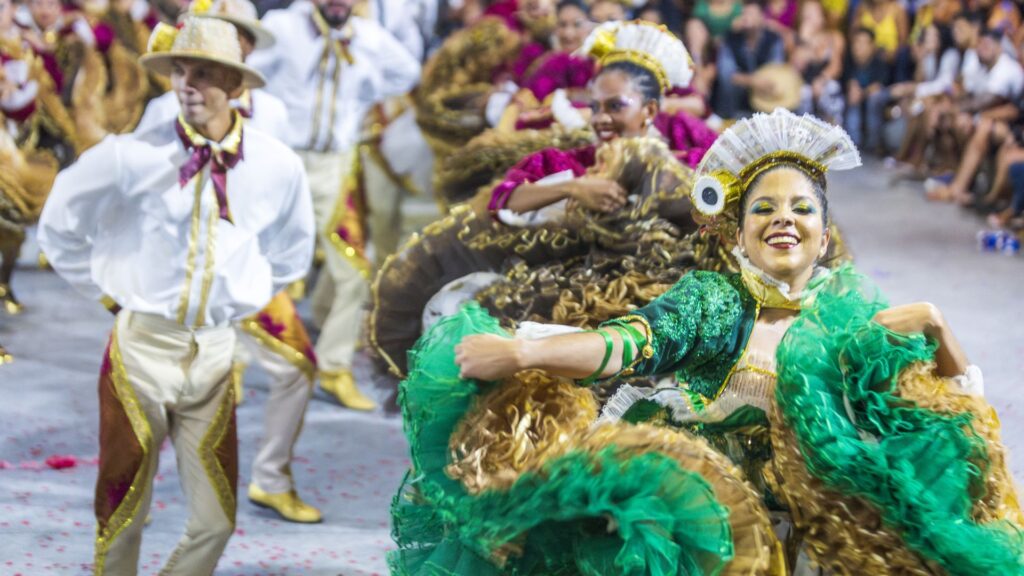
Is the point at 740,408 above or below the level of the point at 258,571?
above

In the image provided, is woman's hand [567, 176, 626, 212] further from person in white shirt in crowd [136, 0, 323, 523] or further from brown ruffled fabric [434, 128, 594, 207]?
person in white shirt in crowd [136, 0, 323, 523]

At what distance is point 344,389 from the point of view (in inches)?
288

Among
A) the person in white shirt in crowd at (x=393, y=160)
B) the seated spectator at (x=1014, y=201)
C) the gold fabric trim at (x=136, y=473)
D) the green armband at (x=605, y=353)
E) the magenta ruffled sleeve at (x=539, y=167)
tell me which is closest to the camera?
the green armband at (x=605, y=353)

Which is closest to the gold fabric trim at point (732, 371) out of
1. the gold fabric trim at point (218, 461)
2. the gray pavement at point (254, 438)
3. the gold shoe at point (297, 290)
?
the gold fabric trim at point (218, 461)

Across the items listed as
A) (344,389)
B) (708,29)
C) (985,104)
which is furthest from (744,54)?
(344,389)

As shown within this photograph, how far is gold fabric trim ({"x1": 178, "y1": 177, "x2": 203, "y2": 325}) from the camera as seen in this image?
443 cm

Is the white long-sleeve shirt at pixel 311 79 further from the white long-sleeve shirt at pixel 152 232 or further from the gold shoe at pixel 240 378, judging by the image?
the white long-sleeve shirt at pixel 152 232

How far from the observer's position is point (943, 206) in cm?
1108

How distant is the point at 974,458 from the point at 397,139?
18.0 feet

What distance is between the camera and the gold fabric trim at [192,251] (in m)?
4.43

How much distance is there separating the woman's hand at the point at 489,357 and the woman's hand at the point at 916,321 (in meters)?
0.80

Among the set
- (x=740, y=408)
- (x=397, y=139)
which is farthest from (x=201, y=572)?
(x=397, y=139)

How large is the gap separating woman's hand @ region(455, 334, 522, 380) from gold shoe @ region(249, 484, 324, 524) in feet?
8.99

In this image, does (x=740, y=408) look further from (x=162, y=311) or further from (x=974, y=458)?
(x=162, y=311)
